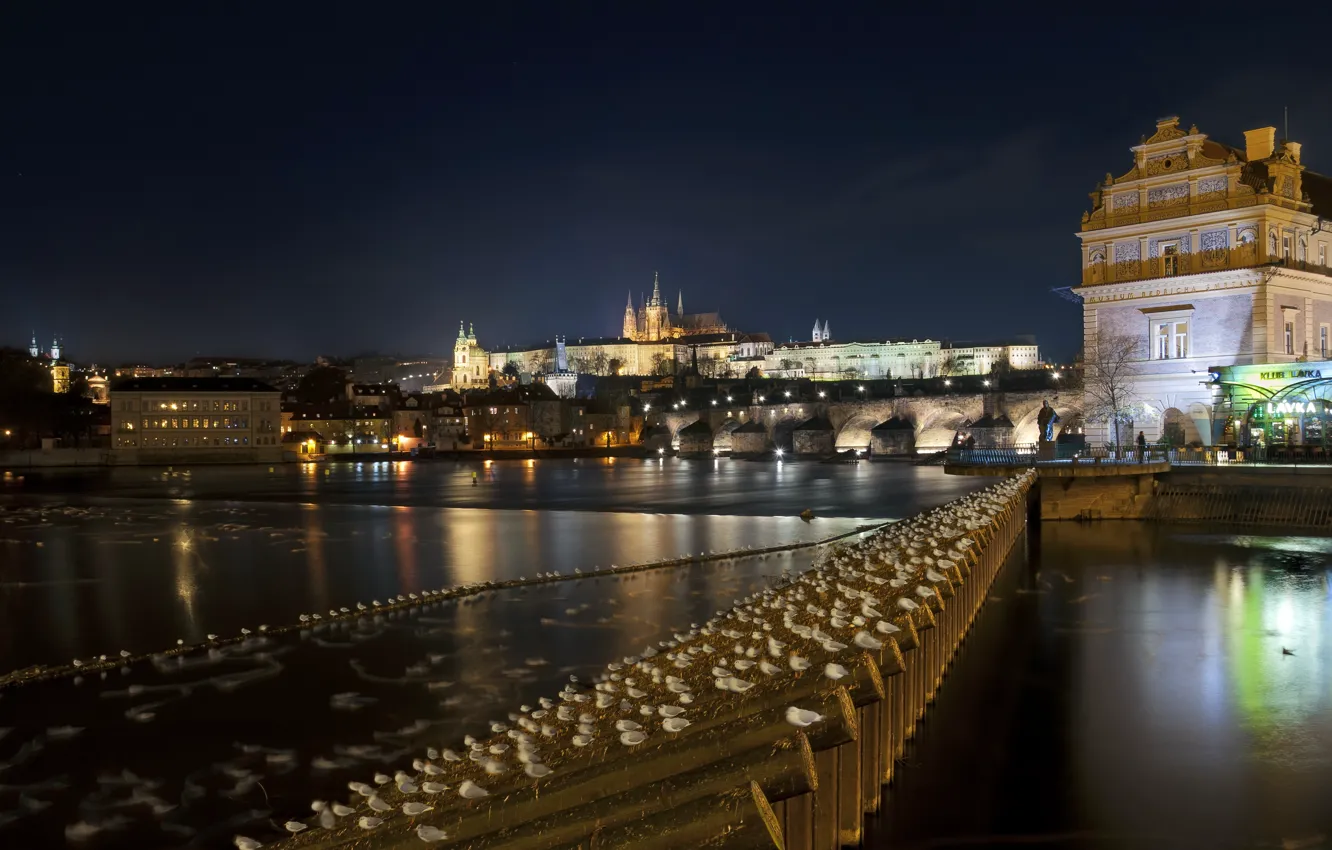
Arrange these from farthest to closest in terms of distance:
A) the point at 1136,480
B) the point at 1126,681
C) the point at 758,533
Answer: the point at 758,533 < the point at 1136,480 < the point at 1126,681

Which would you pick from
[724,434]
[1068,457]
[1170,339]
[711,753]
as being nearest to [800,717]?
[711,753]

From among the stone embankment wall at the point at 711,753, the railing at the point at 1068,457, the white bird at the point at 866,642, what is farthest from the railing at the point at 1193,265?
the white bird at the point at 866,642

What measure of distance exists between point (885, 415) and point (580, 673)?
70662 mm

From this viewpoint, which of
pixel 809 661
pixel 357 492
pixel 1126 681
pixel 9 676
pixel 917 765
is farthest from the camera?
pixel 357 492

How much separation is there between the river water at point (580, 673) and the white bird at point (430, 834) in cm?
345

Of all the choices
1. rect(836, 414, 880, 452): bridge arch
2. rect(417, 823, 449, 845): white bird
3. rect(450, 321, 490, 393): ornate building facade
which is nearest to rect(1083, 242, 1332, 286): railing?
rect(417, 823, 449, 845): white bird

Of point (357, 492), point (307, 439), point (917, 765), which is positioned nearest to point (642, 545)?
point (917, 765)

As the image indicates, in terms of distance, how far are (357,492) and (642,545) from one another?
27893mm

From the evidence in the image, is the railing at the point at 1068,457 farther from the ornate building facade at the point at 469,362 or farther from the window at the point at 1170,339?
the ornate building facade at the point at 469,362

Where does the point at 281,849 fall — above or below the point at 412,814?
below

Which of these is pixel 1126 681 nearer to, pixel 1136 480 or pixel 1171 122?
pixel 1136 480

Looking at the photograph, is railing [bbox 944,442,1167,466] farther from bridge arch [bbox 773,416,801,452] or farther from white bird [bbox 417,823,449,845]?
bridge arch [bbox 773,416,801,452]

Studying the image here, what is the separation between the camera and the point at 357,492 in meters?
49.9

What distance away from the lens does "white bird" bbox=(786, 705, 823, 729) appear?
562cm
